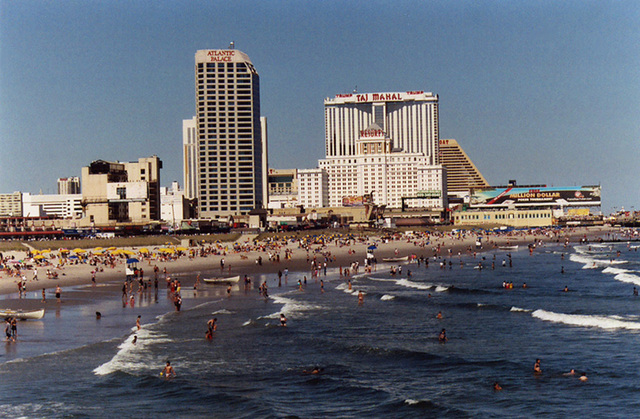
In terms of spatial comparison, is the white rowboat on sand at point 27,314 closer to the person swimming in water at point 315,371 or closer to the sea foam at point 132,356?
the sea foam at point 132,356

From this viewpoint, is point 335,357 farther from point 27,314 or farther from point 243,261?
point 243,261

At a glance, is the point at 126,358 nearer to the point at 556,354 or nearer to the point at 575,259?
the point at 556,354

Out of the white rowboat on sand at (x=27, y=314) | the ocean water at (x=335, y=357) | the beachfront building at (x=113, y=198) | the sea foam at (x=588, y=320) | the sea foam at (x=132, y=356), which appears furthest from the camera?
the beachfront building at (x=113, y=198)

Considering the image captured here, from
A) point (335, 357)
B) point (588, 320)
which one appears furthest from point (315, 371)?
Answer: point (588, 320)

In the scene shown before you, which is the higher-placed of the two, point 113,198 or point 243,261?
point 113,198

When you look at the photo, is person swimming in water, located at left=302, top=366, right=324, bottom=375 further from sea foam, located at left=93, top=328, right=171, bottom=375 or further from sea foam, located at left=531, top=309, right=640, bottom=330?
sea foam, located at left=531, top=309, right=640, bottom=330

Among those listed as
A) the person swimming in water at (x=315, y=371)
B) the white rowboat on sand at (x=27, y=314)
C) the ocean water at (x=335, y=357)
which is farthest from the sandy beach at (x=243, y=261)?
the person swimming in water at (x=315, y=371)

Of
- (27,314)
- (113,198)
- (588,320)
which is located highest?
(113,198)

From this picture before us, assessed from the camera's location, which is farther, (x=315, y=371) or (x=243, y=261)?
(x=243, y=261)
